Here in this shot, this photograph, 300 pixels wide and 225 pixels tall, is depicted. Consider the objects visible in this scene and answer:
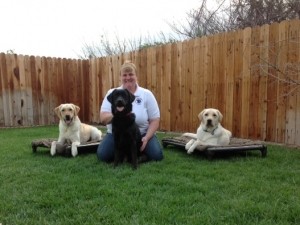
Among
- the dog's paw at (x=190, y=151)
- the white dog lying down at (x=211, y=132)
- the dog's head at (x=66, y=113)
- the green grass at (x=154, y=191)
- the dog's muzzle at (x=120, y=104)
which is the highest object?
the dog's muzzle at (x=120, y=104)

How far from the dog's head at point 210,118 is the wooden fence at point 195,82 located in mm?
1041

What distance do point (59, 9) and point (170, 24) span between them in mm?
3894

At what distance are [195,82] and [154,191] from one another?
14.8ft

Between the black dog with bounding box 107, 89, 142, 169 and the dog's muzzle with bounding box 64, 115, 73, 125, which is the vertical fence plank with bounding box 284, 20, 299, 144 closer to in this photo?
the black dog with bounding box 107, 89, 142, 169

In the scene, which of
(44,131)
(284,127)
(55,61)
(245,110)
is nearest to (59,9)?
(55,61)

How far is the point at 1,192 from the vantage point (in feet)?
11.1

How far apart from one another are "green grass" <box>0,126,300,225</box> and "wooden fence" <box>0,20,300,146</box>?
4.28 feet

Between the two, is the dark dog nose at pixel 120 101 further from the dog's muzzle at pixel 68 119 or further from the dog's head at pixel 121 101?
the dog's muzzle at pixel 68 119

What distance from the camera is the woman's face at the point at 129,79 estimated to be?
190 inches

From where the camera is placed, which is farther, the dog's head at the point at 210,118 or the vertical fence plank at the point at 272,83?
the vertical fence plank at the point at 272,83

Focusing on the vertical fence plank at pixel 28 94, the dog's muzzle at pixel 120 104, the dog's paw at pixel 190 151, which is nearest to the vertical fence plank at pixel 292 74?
the dog's paw at pixel 190 151

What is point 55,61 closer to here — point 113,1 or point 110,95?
point 113,1

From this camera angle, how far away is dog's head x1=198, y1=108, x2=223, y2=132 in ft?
17.4

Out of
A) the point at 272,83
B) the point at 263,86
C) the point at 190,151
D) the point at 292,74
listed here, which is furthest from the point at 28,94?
the point at 292,74
